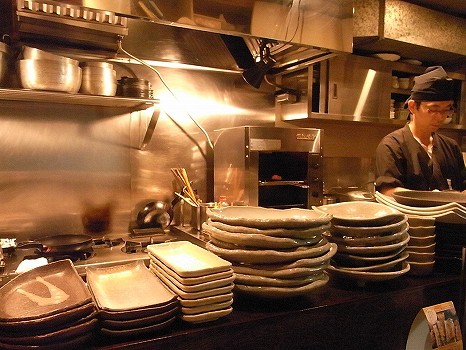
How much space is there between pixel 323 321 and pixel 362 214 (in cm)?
33

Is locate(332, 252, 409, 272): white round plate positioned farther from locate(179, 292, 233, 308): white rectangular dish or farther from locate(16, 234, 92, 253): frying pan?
locate(16, 234, 92, 253): frying pan

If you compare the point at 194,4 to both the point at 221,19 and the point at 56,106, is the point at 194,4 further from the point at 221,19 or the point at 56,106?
the point at 56,106

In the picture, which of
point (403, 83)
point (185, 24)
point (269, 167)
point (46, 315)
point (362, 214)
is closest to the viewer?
point (46, 315)

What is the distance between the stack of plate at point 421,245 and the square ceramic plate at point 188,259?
64 centimetres

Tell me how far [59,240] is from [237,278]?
1.38 meters

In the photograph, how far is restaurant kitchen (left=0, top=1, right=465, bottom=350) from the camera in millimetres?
1946

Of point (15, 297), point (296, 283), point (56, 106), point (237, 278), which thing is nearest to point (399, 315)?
point (296, 283)

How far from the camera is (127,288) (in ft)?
2.89

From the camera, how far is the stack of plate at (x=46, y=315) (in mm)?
656

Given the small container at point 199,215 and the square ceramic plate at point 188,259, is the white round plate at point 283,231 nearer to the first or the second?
the square ceramic plate at point 188,259

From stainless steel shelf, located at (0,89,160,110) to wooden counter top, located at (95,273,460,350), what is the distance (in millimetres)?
1481

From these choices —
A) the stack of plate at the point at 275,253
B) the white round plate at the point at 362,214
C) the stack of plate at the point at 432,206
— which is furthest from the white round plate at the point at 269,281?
the stack of plate at the point at 432,206

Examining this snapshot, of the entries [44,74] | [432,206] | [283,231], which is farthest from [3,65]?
[432,206]

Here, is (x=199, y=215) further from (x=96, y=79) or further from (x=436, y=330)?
(x=436, y=330)
